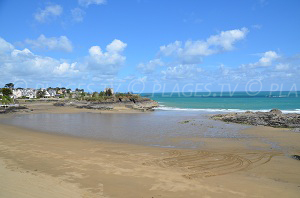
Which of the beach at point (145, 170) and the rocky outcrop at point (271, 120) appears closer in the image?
the beach at point (145, 170)

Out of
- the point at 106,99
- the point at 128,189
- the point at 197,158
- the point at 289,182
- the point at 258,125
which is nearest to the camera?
the point at 128,189

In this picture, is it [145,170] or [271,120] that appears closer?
[145,170]

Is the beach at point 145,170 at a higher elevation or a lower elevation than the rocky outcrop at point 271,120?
lower

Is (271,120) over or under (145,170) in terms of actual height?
over

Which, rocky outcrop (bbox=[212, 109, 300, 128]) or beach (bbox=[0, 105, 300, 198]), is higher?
rocky outcrop (bbox=[212, 109, 300, 128])

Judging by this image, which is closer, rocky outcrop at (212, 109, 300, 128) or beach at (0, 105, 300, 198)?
beach at (0, 105, 300, 198)

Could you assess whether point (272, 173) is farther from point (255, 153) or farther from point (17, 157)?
point (17, 157)

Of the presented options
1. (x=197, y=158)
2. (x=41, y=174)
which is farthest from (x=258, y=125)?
(x=41, y=174)

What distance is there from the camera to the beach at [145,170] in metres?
7.21

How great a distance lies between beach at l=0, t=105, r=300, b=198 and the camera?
7207 mm

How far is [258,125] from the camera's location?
2536cm

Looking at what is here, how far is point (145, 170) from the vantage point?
9414 mm

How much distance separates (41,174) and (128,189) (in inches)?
137

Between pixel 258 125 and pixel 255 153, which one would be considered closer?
pixel 255 153
